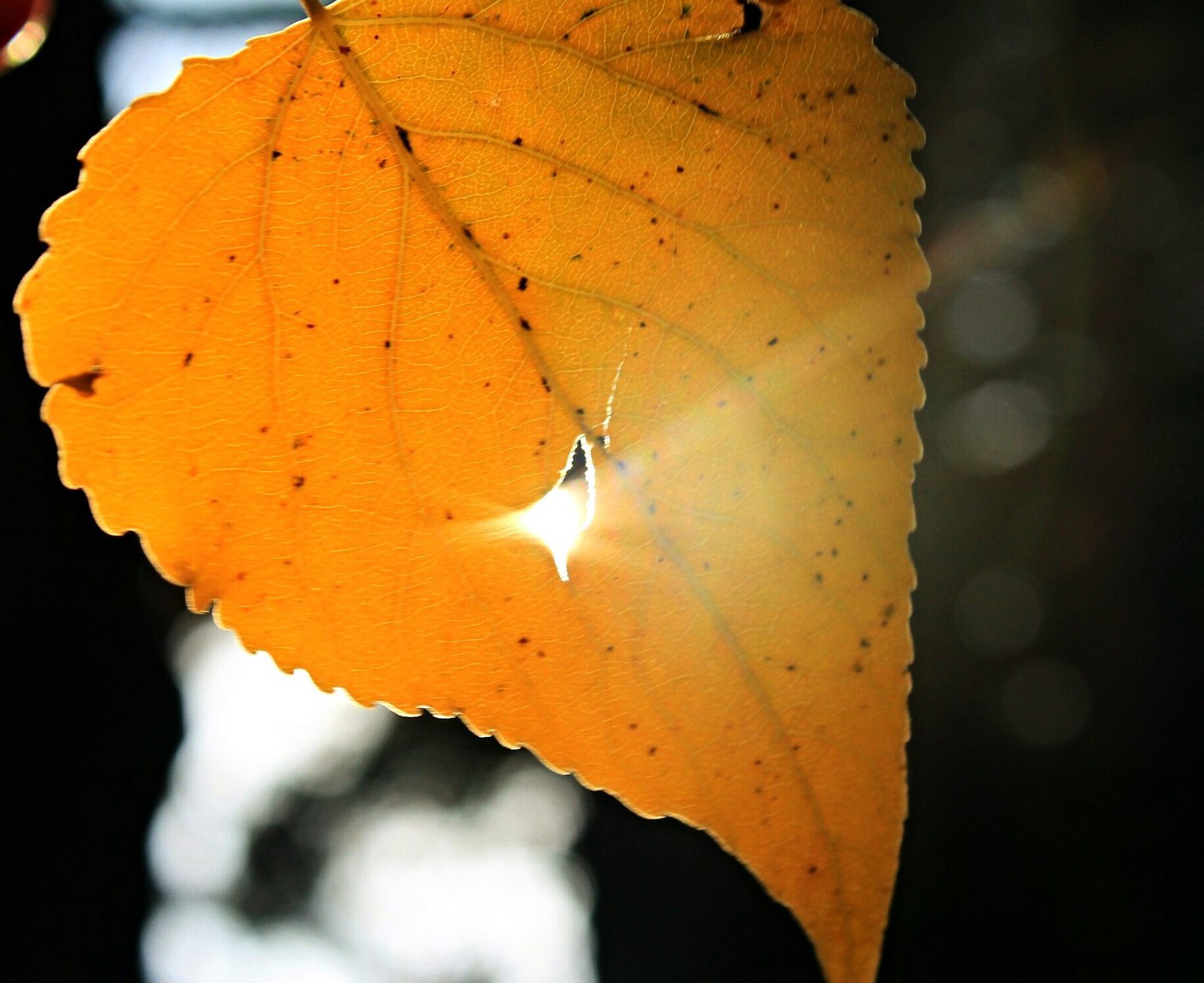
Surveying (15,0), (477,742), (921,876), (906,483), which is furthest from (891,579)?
(477,742)

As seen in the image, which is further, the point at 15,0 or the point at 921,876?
the point at 921,876

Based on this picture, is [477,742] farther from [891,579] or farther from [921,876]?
[891,579]

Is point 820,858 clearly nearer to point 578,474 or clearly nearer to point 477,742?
point 578,474

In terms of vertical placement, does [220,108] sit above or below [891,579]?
above

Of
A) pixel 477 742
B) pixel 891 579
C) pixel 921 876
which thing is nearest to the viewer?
pixel 891 579

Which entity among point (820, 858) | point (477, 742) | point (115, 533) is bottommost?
point (477, 742)

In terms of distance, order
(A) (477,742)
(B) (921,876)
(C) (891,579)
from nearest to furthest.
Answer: (C) (891,579), (B) (921,876), (A) (477,742)
